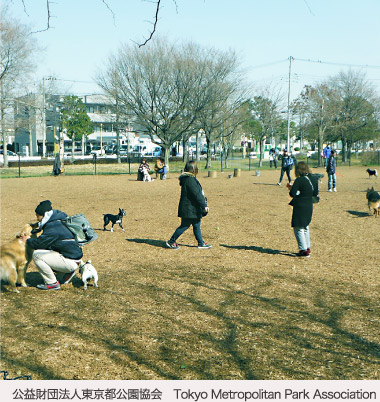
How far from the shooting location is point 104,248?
9.26m

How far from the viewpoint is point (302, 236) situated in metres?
8.38

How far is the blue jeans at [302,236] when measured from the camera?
27.3 ft

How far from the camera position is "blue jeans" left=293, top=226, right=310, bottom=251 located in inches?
327

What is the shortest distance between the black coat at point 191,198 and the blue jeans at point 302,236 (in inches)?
72.8

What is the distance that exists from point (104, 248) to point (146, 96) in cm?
2861

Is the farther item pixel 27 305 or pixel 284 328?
pixel 27 305

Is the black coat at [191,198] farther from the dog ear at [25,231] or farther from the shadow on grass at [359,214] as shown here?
the shadow on grass at [359,214]

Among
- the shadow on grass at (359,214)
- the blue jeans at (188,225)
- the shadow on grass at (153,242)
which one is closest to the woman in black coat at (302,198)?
the blue jeans at (188,225)

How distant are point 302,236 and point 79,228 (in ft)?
14.0

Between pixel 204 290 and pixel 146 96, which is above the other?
pixel 146 96

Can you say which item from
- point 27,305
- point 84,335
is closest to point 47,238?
point 27,305

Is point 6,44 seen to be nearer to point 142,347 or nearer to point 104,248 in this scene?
point 104,248

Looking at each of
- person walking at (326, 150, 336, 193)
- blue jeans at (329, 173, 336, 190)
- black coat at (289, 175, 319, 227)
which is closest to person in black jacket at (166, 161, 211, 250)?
black coat at (289, 175, 319, 227)

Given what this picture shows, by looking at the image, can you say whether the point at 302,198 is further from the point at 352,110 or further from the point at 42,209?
the point at 352,110
